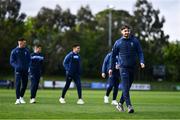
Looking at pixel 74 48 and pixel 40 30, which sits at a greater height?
pixel 40 30

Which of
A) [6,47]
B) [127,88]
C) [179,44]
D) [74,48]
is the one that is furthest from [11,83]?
[179,44]

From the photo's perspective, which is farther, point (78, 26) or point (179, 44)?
point (179, 44)

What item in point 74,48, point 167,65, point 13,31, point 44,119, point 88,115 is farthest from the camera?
point 167,65

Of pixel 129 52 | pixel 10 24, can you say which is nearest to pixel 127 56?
pixel 129 52

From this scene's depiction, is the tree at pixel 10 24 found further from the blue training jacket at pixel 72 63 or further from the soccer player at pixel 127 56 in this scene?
the soccer player at pixel 127 56

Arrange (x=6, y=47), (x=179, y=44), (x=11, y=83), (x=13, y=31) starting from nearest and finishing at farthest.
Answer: (x=11, y=83) < (x=6, y=47) < (x=13, y=31) < (x=179, y=44)

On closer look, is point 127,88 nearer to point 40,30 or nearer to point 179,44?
point 40,30

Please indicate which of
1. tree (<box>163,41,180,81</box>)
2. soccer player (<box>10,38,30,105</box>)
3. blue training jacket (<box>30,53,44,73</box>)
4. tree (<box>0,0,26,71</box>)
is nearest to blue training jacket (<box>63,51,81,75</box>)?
blue training jacket (<box>30,53,44,73</box>)

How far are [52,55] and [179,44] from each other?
34187mm

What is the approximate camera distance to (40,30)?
325 ft

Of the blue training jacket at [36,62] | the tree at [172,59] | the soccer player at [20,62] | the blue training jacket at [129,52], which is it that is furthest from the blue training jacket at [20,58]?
the tree at [172,59]

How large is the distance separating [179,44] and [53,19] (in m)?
30.9

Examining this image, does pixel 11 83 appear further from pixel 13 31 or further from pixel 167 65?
pixel 167 65

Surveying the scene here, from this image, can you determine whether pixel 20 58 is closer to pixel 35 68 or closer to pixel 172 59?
pixel 35 68
